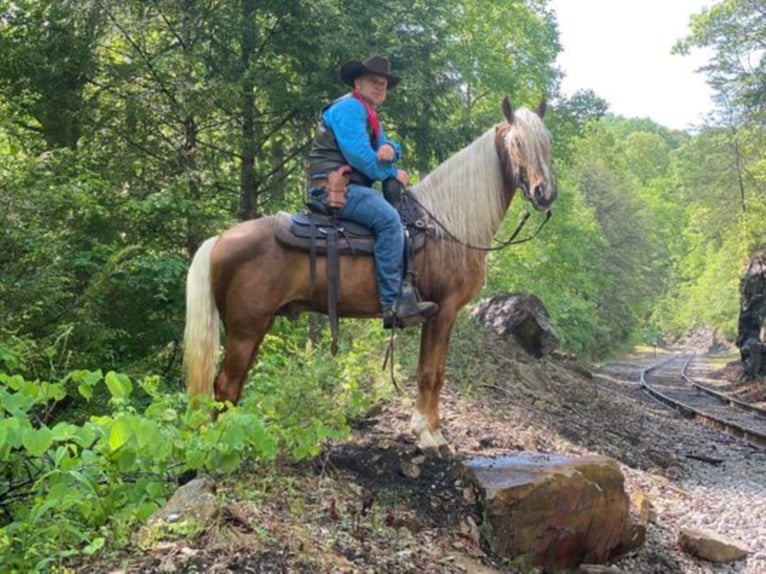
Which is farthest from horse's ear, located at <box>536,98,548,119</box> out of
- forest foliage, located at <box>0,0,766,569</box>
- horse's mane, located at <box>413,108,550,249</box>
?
forest foliage, located at <box>0,0,766,569</box>

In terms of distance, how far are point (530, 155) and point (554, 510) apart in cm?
270

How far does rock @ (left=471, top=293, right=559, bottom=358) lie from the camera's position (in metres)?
15.0

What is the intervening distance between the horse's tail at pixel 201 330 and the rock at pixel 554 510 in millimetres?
2112

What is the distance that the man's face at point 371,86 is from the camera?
17.7 ft

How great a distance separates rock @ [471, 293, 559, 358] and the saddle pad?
32.3 ft

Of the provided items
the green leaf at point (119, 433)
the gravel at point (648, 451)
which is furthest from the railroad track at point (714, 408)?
the green leaf at point (119, 433)

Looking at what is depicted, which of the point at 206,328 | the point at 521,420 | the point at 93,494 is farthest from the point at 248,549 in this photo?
the point at 521,420

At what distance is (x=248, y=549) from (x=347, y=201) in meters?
2.85

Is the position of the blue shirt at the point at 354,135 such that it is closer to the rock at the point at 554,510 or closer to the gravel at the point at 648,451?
the rock at the point at 554,510

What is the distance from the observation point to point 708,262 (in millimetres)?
68312

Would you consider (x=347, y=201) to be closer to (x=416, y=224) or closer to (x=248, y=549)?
(x=416, y=224)

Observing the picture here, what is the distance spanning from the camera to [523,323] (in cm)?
1511

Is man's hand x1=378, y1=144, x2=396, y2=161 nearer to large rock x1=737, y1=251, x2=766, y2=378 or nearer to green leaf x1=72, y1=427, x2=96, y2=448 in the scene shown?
green leaf x1=72, y1=427, x2=96, y2=448

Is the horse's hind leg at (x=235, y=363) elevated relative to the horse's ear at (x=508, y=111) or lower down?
lower down
